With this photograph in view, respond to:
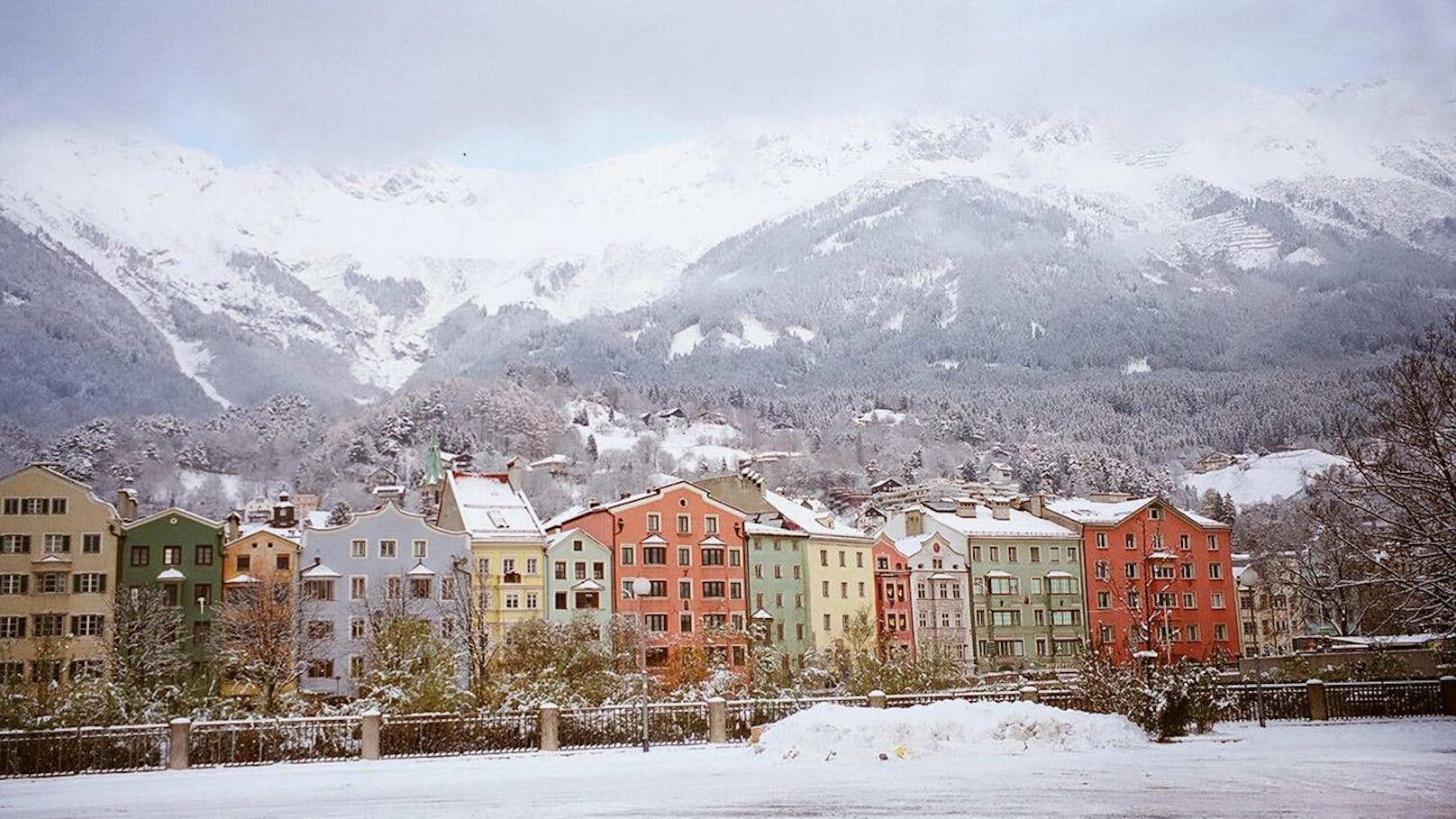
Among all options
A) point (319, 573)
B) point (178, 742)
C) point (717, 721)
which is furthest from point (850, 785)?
point (319, 573)

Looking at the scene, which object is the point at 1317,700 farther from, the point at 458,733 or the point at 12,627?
the point at 12,627

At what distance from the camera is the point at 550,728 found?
4119cm

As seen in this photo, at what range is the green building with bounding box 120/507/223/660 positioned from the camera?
77562mm

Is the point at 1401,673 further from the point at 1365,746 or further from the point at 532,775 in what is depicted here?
the point at 532,775

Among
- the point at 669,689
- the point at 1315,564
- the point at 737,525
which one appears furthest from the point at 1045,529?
the point at 669,689

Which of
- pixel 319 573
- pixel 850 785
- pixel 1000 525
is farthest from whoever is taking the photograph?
pixel 1000 525

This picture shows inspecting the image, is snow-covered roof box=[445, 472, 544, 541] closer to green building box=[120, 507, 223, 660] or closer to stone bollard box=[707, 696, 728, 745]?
green building box=[120, 507, 223, 660]

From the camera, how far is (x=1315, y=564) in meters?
97.6

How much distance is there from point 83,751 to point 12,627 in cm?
4185

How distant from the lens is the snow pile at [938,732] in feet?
111

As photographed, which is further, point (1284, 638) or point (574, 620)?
point (1284, 638)

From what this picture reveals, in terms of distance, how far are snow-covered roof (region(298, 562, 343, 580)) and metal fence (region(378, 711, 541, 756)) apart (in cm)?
4131

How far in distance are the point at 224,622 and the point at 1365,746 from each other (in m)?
59.7

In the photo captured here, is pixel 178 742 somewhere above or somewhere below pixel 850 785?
above
